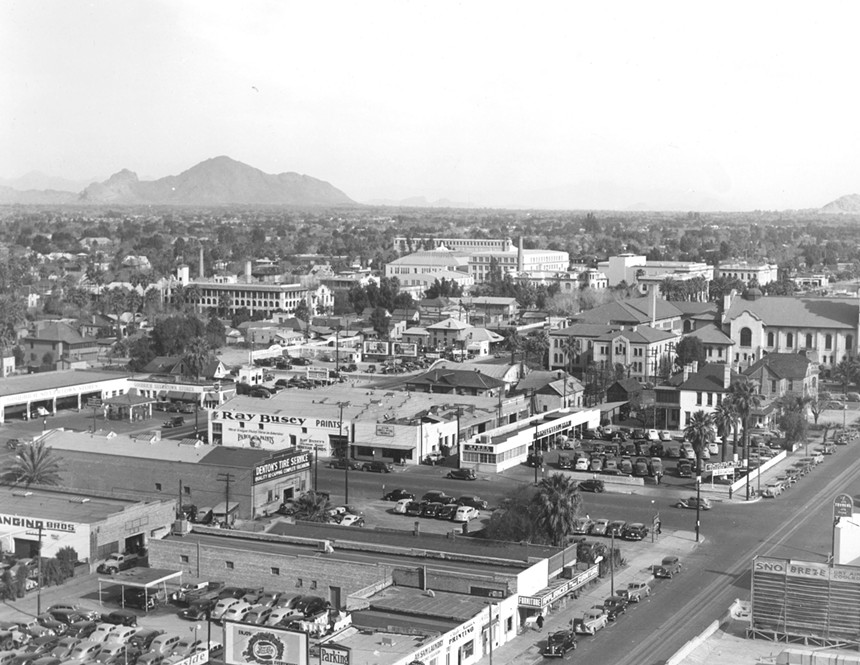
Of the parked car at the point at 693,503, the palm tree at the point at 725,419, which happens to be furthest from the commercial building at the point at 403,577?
the palm tree at the point at 725,419

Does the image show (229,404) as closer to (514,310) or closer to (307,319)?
(307,319)

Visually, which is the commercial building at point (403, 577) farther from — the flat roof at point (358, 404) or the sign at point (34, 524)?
the flat roof at point (358, 404)

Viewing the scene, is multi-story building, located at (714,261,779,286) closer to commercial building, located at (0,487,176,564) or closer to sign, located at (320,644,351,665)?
commercial building, located at (0,487,176,564)

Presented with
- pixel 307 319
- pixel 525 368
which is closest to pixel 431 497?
pixel 525 368

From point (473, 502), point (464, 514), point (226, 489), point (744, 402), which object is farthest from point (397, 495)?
point (744, 402)

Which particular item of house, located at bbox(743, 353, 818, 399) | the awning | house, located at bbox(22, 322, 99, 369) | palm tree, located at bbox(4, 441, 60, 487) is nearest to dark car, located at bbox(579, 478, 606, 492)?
the awning
